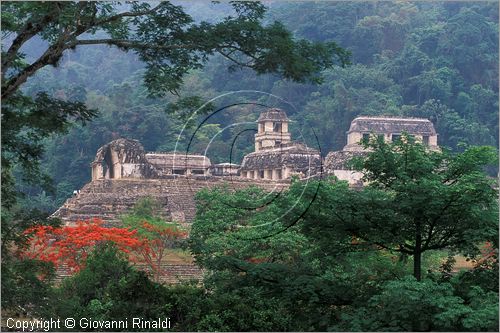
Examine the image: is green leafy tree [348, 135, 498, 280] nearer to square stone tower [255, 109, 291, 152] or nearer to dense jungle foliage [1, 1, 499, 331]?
dense jungle foliage [1, 1, 499, 331]

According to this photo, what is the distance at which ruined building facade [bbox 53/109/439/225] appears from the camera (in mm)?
34125

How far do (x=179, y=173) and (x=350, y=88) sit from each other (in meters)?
14.5

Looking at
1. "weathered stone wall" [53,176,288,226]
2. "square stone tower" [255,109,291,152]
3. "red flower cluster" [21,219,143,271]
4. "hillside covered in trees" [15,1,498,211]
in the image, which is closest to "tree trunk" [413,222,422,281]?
"red flower cluster" [21,219,143,271]

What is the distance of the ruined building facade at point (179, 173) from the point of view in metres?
34.1

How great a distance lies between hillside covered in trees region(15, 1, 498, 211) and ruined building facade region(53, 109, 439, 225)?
12.3 ft

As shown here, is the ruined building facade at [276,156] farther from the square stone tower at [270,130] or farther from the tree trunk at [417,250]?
the tree trunk at [417,250]

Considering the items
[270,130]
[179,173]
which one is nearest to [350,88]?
[270,130]

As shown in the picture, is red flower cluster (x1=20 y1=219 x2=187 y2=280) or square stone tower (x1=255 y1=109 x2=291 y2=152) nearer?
red flower cluster (x1=20 y1=219 x2=187 y2=280)

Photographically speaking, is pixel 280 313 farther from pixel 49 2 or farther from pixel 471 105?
pixel 471 105

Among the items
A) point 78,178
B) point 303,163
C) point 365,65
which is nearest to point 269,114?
point 303,163

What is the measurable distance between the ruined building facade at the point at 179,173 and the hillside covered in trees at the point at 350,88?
3.74 m

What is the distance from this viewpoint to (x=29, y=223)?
13.4 m

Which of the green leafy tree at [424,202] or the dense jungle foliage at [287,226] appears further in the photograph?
the green leafy tree at [424,202]

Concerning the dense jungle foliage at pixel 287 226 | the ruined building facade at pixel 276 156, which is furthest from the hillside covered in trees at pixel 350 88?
the dense jungle foliage at pixel 287 226
